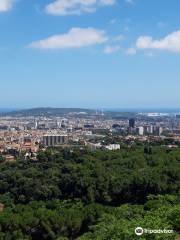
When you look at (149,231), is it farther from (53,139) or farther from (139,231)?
(53,139)

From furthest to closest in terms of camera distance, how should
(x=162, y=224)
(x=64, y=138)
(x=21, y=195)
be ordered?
(x=64, y=138), (x=21, y=195), (x=162, y=224)

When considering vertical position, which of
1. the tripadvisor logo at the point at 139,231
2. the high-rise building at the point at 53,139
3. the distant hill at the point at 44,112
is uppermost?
the tripadvisor logo at the point at 139,231

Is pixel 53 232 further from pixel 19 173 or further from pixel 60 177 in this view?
pixel 19 173

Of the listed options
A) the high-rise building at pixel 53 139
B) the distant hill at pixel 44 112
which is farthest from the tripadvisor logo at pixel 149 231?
the distant hill at pixel 44 112

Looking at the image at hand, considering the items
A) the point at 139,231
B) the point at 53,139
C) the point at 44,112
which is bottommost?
the point at 53,139

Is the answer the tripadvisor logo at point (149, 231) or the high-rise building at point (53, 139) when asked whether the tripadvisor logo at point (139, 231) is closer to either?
the tripadvisor logo at point (149, 231)

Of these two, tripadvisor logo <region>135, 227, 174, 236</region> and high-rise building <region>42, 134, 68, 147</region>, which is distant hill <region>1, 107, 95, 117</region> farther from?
tripadvisor logo <region>135, 227, 174, 236</region>

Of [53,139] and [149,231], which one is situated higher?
[149,231]

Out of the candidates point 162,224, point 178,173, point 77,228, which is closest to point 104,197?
point 178,173

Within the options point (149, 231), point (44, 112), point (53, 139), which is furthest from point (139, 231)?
point (44, 112)

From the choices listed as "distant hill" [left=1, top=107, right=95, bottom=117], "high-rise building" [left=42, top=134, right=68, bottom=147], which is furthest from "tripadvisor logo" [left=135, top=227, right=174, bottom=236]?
"distant hill" [left=1, top=107, right=95, bottom=117]

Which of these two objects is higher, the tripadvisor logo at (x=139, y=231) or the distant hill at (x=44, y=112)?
the tripadvisor logo at (x=139, y=231)
